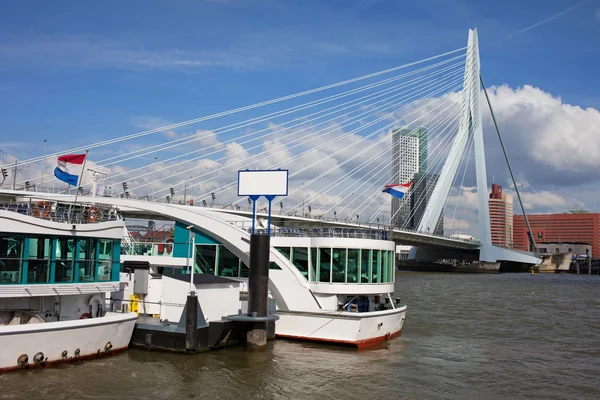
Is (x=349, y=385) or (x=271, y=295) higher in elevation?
(x=271, y=295)

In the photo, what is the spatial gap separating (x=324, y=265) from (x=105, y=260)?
301 inches

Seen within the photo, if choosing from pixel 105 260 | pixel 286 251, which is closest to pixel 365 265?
pixel 286 251

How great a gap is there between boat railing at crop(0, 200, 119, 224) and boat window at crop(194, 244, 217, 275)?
5606 millimetres

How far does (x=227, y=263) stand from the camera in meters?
25.0

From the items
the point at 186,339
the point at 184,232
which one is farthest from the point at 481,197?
the point at 186,339

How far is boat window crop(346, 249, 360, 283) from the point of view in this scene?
70.9 feet

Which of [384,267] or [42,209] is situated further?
[384,267]

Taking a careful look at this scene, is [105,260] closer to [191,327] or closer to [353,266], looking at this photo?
[191,327]

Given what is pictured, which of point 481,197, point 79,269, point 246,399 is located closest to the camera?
point 246,399

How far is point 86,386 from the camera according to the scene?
15.1 meters

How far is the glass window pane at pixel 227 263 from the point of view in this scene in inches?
980

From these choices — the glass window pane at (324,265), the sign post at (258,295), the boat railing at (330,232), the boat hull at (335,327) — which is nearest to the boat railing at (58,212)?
the sign post at (258,295)

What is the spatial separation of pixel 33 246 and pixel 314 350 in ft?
30.7

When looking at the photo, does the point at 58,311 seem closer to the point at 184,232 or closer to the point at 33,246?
the point at 33,246
